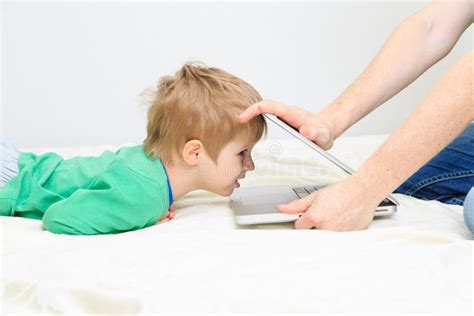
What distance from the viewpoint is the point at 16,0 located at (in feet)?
6.07

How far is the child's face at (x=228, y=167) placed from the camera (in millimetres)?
1134

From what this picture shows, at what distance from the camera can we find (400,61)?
1.18 meters

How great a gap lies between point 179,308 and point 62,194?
58 cm

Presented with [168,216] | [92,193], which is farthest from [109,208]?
[168,216]

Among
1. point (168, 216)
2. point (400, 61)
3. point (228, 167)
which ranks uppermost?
point (400, 61)

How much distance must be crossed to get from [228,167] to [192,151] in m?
0.08

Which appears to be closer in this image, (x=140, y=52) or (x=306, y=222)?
(x=306, y=222)

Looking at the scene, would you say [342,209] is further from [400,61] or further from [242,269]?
[400,61]

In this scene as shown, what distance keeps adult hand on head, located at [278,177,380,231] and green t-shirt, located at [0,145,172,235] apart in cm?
31

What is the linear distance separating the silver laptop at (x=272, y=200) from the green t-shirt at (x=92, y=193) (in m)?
0.16

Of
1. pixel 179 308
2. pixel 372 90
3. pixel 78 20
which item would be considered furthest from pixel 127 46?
pixel 179 308

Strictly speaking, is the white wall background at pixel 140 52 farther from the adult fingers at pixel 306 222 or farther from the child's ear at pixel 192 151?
the adult fingers at pixel 306 222

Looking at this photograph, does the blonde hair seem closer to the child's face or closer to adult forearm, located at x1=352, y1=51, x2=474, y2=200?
the child's face

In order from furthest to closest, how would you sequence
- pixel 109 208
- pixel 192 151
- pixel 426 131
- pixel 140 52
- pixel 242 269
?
pixel 140 52 < pixel 192 151 < pixel 109 208 < pixel 426 131 < pixel 242 269
